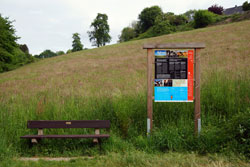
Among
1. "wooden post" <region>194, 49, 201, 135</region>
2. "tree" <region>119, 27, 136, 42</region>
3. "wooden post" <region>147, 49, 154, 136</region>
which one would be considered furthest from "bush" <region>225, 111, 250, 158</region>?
"tree" <region>119, 27, 136, 42</region>

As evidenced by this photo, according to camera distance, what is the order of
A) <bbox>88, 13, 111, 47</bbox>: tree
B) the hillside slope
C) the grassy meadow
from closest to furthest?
the grassy meadow
the hillside slope
<bbox>88, 13, 111, 47</bbox>: tree

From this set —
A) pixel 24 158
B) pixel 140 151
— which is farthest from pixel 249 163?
pixel 24 158

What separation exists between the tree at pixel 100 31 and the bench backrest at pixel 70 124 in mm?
68849

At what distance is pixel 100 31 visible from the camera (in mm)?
71562

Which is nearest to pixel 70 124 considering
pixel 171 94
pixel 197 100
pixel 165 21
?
pixel 171 94

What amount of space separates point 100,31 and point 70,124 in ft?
229

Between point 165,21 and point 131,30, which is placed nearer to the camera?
point 165,21

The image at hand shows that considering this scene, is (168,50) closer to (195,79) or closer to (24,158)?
(195,79)

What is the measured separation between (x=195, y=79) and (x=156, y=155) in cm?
204

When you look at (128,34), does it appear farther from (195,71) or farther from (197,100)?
(197,100)

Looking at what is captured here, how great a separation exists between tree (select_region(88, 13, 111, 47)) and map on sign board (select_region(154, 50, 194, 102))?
68.8m

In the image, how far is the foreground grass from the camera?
371 centimetres

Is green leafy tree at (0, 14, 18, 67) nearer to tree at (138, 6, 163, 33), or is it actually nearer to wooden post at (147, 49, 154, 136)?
wooden post at (147, 49, 154, 136)

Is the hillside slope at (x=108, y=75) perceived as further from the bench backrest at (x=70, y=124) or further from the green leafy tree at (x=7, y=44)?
the green leafy tree at (x=7, y=44)
